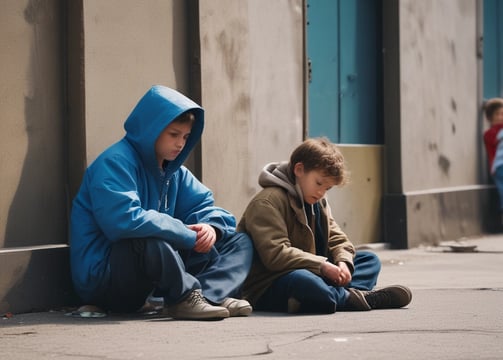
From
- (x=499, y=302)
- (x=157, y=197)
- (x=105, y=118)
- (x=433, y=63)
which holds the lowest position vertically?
(x=499, y=302)

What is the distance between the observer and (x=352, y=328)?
530cm

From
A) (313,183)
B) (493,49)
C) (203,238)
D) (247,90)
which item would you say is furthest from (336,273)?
(493,49)

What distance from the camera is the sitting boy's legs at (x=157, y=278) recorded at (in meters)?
5.54

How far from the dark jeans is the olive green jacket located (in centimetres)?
11

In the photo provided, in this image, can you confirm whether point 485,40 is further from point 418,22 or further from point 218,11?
point 218,11

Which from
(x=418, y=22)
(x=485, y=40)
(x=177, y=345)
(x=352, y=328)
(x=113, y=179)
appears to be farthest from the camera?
(x=485, y=40)

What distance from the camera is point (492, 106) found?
12.5 metres

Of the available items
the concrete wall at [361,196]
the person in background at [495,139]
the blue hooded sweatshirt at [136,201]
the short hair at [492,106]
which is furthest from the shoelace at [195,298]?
the short hair at [492,106]

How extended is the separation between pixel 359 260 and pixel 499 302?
2.63ft

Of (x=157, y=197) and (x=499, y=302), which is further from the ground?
(x=157, y=197)

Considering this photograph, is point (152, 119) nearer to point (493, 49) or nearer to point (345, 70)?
point (345, 70)

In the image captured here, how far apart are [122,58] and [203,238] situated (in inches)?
50.5

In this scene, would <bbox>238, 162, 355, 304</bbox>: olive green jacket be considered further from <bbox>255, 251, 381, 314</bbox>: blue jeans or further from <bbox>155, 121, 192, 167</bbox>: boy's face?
<bbox>155, 121, 192, 167</bbox>: boy's face

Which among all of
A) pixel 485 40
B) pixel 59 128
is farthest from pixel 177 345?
pixel 485 40
